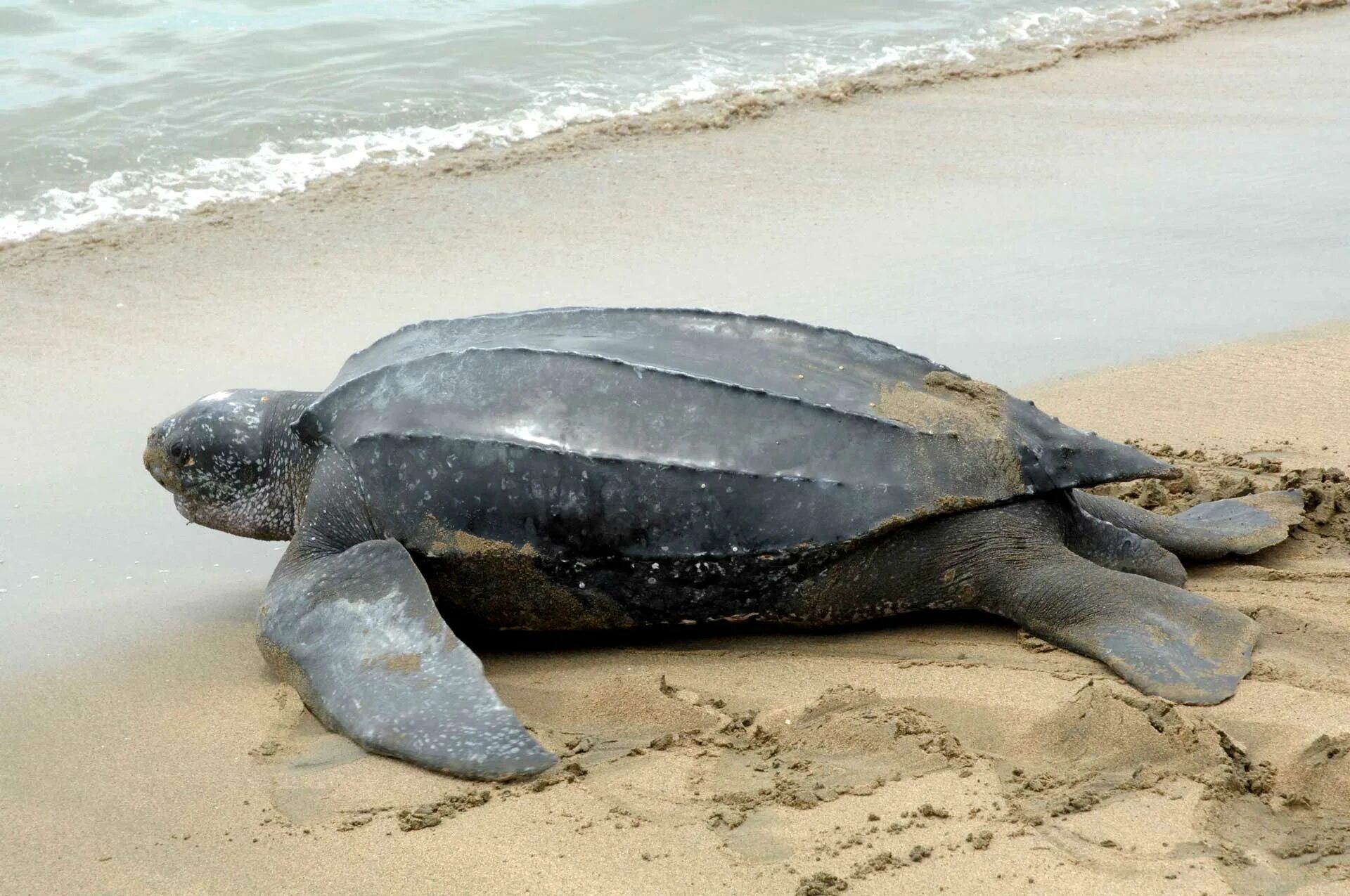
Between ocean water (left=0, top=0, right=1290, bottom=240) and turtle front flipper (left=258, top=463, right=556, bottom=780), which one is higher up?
ocean water (left=0, top=0, right=1290, bottom=240)

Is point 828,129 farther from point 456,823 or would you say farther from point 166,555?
point 456,823

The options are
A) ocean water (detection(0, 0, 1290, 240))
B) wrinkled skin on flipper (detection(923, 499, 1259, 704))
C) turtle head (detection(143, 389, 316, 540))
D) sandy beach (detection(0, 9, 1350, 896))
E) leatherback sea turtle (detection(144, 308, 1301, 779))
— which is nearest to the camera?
sandy beach (detection(0, 9, 1350, 896))

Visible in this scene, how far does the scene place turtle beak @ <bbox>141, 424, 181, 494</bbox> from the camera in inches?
121

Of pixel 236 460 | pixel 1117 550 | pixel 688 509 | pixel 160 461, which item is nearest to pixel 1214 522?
pixel 1117 550

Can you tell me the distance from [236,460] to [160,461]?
0.19m

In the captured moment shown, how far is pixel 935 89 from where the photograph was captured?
22.2 feet

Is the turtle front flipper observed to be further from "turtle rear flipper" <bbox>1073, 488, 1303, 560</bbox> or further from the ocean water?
the ocean water

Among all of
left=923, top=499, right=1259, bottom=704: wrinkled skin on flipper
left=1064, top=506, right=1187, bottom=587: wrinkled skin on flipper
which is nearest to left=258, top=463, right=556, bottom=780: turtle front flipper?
left=923, top=499, right=1259, bottom=704: wrinkled skin on flipper

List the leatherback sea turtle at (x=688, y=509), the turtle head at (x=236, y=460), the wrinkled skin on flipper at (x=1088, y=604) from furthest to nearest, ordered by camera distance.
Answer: the turtle head at (x=236, y=460) → the leatherback sea turtle at (x=688, y=509) → the wrinkled skin on flipper at (x=1088, y=604)

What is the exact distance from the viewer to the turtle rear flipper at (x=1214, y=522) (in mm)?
2820

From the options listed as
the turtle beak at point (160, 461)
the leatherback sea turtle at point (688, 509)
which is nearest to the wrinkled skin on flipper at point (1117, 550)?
the leatherback sea turtle at point (688, 509)

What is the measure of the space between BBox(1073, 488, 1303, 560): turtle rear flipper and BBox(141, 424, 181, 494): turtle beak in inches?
77.6

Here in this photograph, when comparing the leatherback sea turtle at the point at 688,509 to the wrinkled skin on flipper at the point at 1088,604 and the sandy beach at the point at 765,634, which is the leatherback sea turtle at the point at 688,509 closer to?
the wrinkled skin on flipper at the point at 1088,604

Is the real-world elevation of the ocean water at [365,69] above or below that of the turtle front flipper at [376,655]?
above
